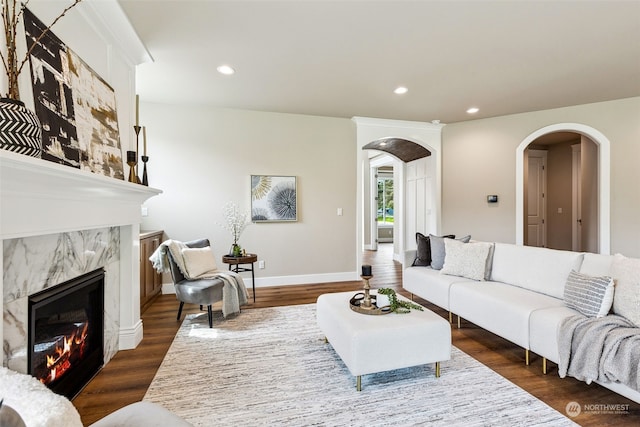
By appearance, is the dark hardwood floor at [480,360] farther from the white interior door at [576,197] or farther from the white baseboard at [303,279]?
the white interior door at [576,197]

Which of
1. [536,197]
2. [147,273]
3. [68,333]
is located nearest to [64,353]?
[68,333]

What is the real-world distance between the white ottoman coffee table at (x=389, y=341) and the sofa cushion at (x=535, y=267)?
4.07 ft

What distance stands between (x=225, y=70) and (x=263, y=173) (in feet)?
5.39

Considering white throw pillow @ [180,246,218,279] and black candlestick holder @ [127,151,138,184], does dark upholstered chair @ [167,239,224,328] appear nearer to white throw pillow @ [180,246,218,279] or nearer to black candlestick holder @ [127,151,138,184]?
white throw pillow @ [180,246,218,279]

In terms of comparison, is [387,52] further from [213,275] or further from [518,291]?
[213,275]

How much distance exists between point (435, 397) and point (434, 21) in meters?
2.72

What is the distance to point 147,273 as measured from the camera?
11.6 ft

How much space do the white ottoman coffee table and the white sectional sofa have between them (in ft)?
2.27

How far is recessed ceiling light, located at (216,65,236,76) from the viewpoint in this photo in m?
3.04

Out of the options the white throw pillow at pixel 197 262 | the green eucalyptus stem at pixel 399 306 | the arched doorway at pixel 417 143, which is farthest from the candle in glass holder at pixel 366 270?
the arched doorway at pixel 417 143

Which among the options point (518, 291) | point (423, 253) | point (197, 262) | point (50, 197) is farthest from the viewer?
point (423, 253)

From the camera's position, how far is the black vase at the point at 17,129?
111cm

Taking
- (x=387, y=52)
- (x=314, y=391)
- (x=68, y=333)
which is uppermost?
(x=387, y=52)

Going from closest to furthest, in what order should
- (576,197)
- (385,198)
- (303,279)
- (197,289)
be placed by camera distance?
(197,289), (303,279), (576,197), (385,198)
